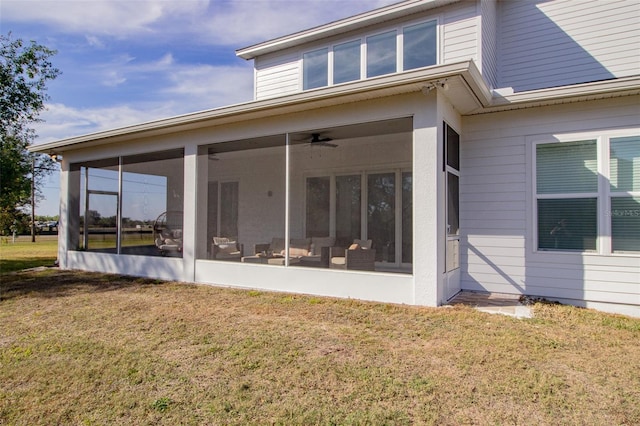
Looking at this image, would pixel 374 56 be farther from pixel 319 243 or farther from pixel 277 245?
pixel 277 245

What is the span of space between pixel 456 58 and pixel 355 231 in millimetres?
3989

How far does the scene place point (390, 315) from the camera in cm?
506

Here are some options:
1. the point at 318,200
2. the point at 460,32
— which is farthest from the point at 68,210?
the point at 460,32

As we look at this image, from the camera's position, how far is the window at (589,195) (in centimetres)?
552

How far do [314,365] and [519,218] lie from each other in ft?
14.1

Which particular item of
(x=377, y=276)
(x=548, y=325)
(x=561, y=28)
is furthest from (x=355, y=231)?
(x=561, y=28)

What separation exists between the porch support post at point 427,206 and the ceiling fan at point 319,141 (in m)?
2.06

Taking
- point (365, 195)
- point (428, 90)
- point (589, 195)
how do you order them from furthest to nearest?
point (365, 195), point (589, 195), point (428, 90)

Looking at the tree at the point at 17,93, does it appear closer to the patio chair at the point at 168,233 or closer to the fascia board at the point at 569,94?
the patio chair at the point at 168,233

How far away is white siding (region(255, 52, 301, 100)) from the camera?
10.3 metres

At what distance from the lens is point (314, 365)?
3.56 m

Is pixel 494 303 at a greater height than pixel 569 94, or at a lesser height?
lesser

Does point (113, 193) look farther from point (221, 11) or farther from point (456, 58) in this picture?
point (456, 58)

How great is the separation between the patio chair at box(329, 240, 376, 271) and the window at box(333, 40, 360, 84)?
438 centimetres
